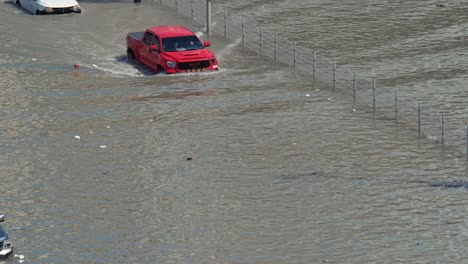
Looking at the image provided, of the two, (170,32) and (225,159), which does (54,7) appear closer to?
(170,32)

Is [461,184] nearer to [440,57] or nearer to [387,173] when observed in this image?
[387,173]

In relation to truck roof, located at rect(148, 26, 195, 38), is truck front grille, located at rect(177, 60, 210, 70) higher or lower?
lower

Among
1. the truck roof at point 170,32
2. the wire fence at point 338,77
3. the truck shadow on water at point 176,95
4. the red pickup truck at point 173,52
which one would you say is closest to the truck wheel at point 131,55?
the red pickup truck at point 173,52

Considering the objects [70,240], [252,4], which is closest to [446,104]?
[70,240]

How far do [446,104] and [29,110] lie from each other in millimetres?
11379

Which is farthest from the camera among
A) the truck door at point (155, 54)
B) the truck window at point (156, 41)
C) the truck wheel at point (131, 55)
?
the truck wheel at point (131, 55)

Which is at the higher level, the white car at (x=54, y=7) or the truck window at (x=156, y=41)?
the truck window at (x=156, y=41)

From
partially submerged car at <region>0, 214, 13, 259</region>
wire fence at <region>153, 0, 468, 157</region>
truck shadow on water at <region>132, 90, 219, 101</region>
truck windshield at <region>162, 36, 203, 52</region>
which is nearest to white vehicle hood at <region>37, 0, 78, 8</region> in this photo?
wire fence at <region>153, 0, 468, 157</region>

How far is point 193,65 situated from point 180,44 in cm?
105

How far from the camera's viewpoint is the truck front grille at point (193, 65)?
34.4 metres

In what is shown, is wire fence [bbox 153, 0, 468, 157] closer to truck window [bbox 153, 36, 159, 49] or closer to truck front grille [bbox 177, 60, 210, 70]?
truck front grille [bbox 177, 60, 210, 70]

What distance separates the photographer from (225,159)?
25.5m

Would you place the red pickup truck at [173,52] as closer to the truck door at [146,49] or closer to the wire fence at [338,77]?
the truck door at [146,49]

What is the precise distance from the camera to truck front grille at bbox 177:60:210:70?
113 ft
